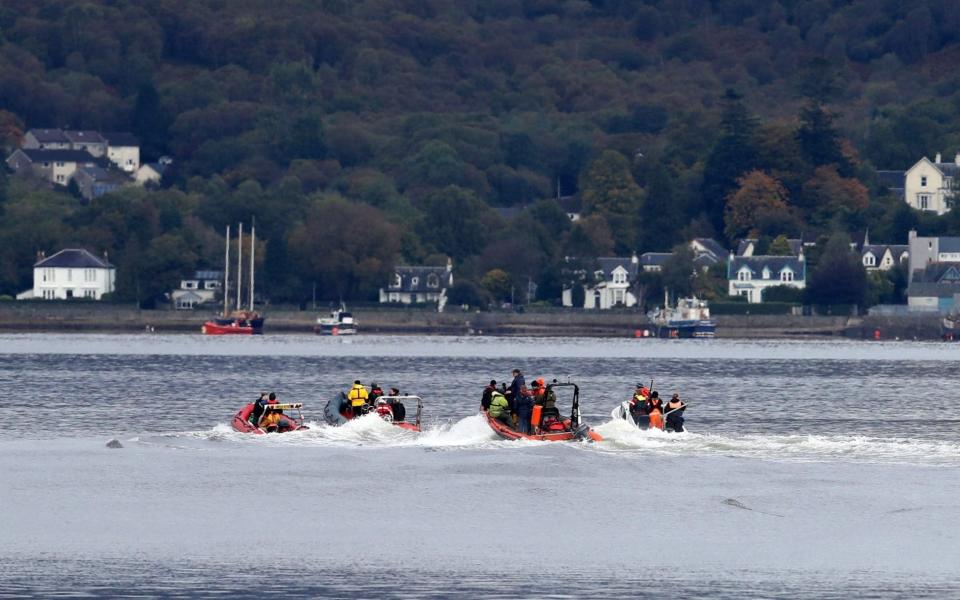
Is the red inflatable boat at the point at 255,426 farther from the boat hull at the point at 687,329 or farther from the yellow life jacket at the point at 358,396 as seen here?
the boat hull at the point at 687,329

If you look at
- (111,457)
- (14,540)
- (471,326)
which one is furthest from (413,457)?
(471,326)

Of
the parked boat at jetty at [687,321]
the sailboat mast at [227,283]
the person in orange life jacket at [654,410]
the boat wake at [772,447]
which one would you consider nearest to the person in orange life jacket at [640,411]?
the person in orange life jacket at [654,410]

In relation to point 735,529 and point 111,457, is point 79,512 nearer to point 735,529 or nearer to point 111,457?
point 111,457

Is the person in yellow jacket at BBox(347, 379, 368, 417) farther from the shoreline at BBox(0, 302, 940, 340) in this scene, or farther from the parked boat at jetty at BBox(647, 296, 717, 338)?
the shoreline at BBox(0, 302, 940, 340)

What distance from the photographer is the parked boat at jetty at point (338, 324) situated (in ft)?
618

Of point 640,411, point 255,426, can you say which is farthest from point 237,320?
point 640,411

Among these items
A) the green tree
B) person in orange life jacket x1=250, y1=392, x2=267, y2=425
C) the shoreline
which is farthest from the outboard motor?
the green tree

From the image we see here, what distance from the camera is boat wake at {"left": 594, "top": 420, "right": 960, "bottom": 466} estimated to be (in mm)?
61219

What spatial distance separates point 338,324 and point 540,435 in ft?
417

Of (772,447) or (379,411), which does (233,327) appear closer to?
(379,411)

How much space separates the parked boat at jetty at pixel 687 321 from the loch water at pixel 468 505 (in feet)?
330

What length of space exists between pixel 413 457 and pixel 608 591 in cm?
2007

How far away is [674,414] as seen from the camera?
64.7 metres

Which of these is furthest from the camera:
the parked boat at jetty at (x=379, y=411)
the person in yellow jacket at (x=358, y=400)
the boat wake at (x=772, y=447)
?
the person in yellow jacket at (x=358, y=400)
